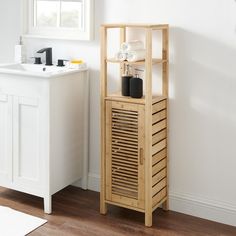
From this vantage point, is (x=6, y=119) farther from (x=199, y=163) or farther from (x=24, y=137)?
(x=199, y=163)

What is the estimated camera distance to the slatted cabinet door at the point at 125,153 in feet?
9.68

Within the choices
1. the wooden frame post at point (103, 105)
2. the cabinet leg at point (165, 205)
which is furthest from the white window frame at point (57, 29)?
the cabinet leg at point (165, 205)

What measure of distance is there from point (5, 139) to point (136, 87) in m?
1.07

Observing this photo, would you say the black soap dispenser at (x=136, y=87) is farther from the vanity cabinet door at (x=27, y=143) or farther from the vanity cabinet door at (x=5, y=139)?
the vanity cabinet door at (x=5, y=139)

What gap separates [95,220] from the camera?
10.2 feet

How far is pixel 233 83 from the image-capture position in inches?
114

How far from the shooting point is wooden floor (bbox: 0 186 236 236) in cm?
294

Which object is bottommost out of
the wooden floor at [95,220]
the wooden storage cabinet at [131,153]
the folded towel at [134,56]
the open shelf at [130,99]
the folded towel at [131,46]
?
the wooden floor at [95,220]

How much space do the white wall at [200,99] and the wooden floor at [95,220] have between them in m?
0.13

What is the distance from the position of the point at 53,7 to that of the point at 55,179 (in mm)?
1349

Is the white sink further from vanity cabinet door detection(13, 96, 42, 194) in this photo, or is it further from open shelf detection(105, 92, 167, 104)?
open shelf detection(105, 92, 167, 104)

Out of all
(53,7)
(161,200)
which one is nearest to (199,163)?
(161,200)

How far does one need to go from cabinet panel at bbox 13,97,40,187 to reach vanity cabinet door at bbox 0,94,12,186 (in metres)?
0.05

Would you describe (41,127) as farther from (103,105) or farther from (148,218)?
(148,218)
